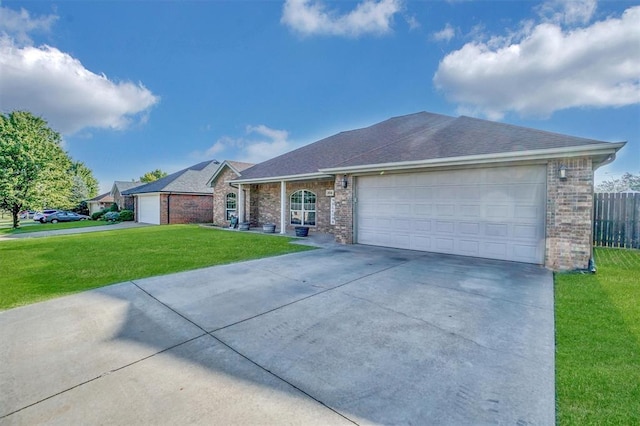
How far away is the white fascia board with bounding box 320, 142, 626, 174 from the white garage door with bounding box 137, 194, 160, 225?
19894 millimetres

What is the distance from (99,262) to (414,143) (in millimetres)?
11096

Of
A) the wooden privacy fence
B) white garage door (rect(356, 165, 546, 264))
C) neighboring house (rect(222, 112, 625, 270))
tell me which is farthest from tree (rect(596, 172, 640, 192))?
white garage door (rect(356, 165, 546, 264))

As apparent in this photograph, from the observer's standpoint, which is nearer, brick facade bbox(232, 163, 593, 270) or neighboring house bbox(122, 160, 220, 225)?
brick facade bbox(232, 163, 593, 270)

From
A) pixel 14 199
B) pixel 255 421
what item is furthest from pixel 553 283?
pixel 14 199

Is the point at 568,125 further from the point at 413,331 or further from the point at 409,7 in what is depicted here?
→ the point at 413,331

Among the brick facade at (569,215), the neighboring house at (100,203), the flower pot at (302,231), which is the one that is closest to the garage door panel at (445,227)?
the brick facade at (569,215)

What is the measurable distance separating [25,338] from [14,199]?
2872 centimetres

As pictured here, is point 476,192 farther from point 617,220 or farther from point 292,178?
point 292,178

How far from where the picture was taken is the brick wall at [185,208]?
2312 cm

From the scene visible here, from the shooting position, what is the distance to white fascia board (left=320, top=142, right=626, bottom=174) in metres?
6.38

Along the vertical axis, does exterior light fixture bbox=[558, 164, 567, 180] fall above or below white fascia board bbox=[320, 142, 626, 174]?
below

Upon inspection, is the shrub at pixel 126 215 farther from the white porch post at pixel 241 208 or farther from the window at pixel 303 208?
the window at pixel 303 208

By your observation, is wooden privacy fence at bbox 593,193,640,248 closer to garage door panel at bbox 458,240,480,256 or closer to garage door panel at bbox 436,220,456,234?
garage door panel at bbox 458,240,480,256

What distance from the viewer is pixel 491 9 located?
10.8 meters
